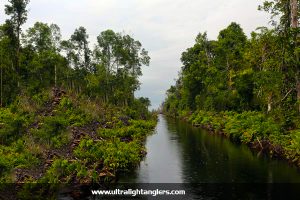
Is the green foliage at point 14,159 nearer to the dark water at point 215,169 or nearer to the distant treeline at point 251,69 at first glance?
the dark water at point 215,169

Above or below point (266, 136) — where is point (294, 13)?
above

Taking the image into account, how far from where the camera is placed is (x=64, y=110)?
134 ft

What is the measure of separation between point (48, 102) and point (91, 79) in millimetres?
28287

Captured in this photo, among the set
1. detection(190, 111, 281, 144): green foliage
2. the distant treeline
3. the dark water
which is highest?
the distant treeline

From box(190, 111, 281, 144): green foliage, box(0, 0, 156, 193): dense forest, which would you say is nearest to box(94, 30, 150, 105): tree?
box(0, 0, 156, 193): dense forest

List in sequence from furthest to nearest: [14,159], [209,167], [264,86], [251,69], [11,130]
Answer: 1. [251,69]
2. [264,86]
3. [11,130]
4. [209,167]
5. [14,159]

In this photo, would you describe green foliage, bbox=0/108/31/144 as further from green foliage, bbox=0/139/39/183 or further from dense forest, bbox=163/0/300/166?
dense forest, bbox=163/0/300/166

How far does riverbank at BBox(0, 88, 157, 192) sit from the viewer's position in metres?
23.2

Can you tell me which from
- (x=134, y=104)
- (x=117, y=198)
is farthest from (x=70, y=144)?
(x=134, y=104)

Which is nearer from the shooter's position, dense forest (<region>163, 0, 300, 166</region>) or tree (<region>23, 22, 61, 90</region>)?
dense forest (<region>163, 0, 300, 166</region>)

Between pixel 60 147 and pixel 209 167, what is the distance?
12.2 m

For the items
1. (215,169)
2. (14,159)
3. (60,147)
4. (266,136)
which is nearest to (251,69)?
(266,136)

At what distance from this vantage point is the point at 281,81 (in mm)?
29328

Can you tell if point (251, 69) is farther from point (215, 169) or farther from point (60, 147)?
point (60, 147)
